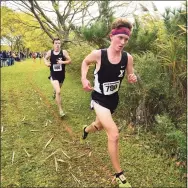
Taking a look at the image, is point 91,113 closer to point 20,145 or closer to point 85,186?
point 20,145

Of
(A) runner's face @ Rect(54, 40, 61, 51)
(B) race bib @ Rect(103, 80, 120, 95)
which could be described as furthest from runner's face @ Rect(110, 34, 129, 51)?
(A) runner's face @ Rect(54, 40, 61, 51)

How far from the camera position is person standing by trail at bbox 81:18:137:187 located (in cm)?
376

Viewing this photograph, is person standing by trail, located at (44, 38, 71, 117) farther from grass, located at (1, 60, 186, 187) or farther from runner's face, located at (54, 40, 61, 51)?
grass, located at (1, 60, 186, 187)

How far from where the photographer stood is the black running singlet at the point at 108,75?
400 centimetres

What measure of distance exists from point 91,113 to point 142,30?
8.92 feet

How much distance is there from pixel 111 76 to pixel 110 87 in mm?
202

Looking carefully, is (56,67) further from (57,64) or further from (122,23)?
(122,23)

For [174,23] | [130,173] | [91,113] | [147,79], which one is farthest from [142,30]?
[130,173]

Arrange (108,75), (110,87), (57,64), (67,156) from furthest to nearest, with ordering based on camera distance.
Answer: (57,64) → (67,156) → (110,87) → (108,75)

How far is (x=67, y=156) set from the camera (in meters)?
5.79

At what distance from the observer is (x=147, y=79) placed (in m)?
6.99

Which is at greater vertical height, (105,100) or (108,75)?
(108,75)

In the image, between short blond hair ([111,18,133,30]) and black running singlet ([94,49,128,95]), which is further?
black running singlet ([94,49,128,95])

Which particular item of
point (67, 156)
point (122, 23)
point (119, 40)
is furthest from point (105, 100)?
point (67, 156)
